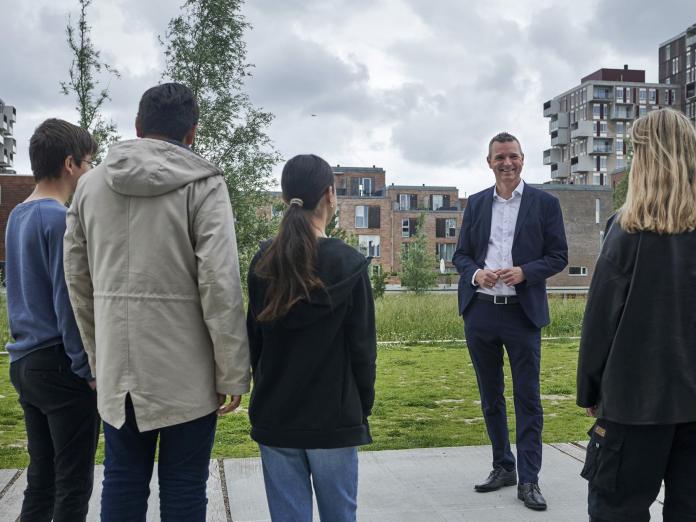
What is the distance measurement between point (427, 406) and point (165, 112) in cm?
536

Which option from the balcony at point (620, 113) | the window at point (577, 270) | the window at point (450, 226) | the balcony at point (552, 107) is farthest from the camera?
the balcony at point (552, 107)

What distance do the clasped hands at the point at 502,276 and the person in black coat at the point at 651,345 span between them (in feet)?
5.43

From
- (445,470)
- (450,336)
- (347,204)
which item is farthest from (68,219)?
(347,204)

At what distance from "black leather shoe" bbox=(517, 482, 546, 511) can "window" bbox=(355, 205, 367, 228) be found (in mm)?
63670

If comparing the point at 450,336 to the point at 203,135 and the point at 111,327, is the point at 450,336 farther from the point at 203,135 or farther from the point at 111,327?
the point at 111,327

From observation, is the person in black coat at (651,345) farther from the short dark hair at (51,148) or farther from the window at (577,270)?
the window at (577,270)

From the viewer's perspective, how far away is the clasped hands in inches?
180

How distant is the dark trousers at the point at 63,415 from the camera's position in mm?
3176

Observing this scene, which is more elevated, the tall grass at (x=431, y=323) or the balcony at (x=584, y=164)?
the balcony at (x=584, y=164)

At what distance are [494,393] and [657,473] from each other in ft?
6.60

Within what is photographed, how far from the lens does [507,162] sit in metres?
4.79

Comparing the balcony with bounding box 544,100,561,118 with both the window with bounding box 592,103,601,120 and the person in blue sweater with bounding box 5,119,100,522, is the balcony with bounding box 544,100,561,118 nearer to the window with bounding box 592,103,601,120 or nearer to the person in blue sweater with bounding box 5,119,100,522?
the window with bounding box 592,103,601,120

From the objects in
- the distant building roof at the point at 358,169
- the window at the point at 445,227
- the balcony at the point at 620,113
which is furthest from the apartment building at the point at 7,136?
the balcony at the point at 620,113

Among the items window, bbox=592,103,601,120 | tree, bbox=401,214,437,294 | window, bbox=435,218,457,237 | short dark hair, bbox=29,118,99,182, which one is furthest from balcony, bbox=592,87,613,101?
short dark hair, bbox=29,118,99,182
